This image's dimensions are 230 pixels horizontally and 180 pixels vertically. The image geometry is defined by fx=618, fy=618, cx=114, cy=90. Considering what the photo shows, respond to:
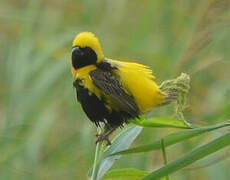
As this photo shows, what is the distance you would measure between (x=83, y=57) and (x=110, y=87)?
153 millimetres

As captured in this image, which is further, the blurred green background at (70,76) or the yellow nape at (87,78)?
the blurred green background at (70,76)

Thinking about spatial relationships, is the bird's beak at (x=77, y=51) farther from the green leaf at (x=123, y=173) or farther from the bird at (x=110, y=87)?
the green leaf at (x=123, y=173)

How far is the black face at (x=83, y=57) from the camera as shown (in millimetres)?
1683

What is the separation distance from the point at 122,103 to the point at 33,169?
699 mm

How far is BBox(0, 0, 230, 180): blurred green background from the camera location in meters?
1.96

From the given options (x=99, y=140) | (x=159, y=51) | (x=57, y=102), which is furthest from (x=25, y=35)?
(x=99, y=140)

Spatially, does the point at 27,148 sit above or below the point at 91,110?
below

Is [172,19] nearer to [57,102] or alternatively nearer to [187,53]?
[57,102]

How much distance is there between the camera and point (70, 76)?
7.89 ft


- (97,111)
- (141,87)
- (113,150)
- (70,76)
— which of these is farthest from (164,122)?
(70,76)

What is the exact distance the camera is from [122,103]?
1547 mm

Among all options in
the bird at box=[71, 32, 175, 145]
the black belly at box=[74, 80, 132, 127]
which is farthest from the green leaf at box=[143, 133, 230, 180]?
the black belly at box=[74, 80, 132, 127]

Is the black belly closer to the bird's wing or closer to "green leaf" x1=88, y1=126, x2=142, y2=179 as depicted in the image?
the bird's wing

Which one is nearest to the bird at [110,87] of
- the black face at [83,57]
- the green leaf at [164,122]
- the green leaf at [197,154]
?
the black face at [83,57]
